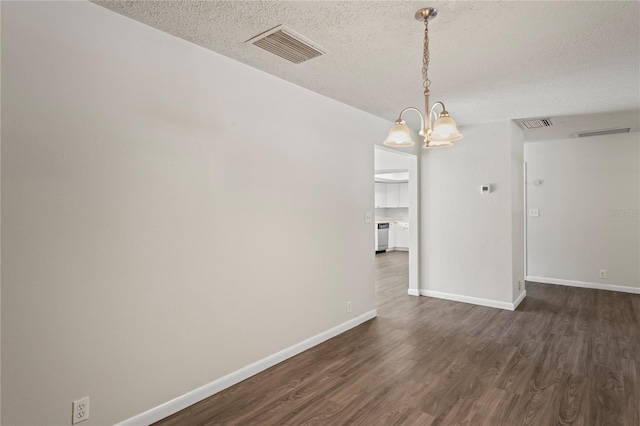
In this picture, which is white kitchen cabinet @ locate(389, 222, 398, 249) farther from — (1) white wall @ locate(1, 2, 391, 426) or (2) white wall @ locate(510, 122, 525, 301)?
(1) white wall @ locate(1, 2, 391, 426)

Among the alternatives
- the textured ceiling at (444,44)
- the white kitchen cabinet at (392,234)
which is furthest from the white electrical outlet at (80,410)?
the white kitchen cabinet at (392,234)

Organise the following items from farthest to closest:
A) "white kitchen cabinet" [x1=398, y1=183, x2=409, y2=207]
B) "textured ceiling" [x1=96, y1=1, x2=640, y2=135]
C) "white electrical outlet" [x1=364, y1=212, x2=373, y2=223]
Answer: "white kitchen cabinet" [x1=398, y1=183, x2=409, y2=207], "white electrical outlet" [x1=364, y1=212, x2=373, y2=223], "textured ceiling" [x1=96, y1=1, x2=640, y2=135]

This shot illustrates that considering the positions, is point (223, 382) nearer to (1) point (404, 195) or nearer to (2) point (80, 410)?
(2) point (80, 410)

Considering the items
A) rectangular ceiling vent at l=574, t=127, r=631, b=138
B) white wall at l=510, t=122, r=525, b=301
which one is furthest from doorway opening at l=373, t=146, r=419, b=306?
rectangular ceiling vent at l=574, t=127, r=631, b=138

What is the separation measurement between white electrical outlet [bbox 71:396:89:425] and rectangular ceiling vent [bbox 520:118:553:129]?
564 cm

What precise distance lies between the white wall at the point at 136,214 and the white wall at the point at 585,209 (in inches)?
204

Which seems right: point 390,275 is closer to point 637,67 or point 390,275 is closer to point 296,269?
point 296,269

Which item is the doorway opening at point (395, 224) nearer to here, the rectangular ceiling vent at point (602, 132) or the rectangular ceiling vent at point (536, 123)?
the rectangular ceiling vent at point (536, 123)

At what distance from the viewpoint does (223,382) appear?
2.72m

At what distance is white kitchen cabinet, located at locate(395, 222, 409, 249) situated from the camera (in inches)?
451

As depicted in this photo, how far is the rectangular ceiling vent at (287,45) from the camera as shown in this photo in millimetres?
2411

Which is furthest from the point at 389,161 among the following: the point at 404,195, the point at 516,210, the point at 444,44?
the point at 444,44

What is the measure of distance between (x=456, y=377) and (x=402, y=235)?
8.76 m

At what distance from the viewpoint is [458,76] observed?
10.5 ft
